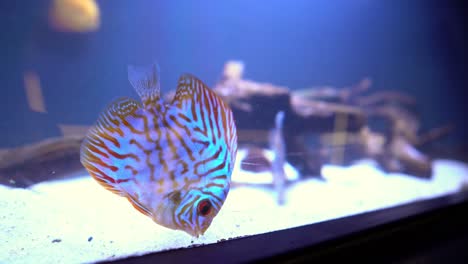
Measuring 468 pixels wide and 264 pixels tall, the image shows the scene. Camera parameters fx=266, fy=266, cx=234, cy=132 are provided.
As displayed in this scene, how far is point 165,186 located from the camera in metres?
0.85

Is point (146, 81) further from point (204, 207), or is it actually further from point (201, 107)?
point (204, 207)

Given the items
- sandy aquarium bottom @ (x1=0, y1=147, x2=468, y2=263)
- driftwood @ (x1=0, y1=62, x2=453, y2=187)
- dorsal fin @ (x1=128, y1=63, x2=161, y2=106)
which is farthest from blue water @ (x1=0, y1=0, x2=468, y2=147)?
dorsal fin @ (x1=128, y1=63, x2=161, y2=106)

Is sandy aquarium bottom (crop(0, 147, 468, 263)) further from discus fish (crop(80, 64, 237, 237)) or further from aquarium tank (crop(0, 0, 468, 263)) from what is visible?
discus fish (crop(80, 64, 237, 237))

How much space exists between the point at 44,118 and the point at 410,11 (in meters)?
5.88

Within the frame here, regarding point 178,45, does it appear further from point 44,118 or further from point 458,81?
point 458,81

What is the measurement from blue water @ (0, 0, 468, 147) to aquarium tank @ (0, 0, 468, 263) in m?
0.02

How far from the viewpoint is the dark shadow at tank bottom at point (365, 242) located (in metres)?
1.07

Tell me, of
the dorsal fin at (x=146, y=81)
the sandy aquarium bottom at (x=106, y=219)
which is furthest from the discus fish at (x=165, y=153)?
the sandy aquarium bottom at (x=106, y=219)

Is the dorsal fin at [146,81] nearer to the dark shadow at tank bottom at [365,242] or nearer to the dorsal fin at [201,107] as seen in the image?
the dorsal fin at [201,107]

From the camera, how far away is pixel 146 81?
90 cm

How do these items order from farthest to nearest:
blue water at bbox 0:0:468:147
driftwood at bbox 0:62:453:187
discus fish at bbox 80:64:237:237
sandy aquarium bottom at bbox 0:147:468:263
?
1. blue water at bbox 0:0:468:147
2. driftwood at bbox 0:62:453:187
3. sandy aquarium bottom at bbox 0:147:468:263
4. discus fish at bbox 80:64:237:237

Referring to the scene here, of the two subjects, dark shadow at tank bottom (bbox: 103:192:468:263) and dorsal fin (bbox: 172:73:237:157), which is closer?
dorsal fin (bbox: 172:73:237:157)

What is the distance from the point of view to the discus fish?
32.8 inches

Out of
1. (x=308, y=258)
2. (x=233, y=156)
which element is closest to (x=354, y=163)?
(x=308, y=258)
